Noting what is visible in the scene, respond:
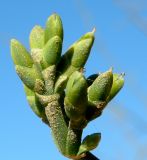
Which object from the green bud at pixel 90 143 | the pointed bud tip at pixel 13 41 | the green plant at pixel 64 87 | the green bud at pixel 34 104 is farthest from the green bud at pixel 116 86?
the pointed bud tip at pixel 13 41

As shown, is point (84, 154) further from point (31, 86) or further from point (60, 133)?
point (31, 86)

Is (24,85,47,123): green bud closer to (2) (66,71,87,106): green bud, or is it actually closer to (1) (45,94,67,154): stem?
(1) (45,94,67,154): stem

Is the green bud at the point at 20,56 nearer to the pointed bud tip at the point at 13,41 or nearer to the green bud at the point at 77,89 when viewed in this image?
the pointed bud tip at the point at 13,41

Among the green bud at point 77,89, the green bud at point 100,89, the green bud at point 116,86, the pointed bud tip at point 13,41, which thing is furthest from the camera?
the pointed bud tip at point 13,41

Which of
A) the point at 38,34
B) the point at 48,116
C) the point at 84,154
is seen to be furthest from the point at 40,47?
the point at 84,154

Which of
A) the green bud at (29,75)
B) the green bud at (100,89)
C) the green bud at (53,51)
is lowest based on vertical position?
the green bud at (100,89)

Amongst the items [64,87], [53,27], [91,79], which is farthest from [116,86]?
[53,27]

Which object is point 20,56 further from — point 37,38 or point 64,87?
point 64,87
